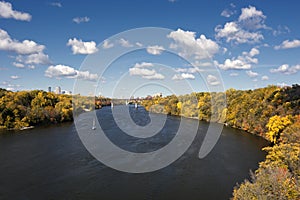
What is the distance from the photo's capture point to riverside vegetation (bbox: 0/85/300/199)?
906cm

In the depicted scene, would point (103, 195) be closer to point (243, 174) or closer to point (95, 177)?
point (95, 177)

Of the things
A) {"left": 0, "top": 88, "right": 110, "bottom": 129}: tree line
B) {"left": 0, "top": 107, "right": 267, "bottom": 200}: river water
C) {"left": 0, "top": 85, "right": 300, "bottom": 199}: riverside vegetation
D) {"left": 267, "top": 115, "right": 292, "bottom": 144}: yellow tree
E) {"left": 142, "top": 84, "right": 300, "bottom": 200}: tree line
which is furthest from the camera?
{"left": 0, "top": 88, "right": 110, "bottom": 129}: tree line

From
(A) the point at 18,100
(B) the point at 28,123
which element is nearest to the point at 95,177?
(B) the point at 28,123

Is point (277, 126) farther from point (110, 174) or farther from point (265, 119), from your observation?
point (110, 174)

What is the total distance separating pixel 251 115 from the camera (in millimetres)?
33250

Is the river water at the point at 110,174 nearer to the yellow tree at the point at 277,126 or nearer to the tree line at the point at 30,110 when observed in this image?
the yellow tree at the point at 277,126

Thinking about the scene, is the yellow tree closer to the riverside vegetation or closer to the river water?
the riverside vegetation

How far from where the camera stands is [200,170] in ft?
57.0

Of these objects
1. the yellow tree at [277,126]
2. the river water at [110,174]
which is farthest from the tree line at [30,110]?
the yellow tree at [277,126]

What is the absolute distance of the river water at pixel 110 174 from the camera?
45.0ft

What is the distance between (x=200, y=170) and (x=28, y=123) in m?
31.0

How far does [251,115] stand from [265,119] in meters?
3.42

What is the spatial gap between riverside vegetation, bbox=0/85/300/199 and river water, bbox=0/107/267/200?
7.48ft

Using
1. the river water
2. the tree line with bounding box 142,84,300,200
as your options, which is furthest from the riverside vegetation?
the river water
